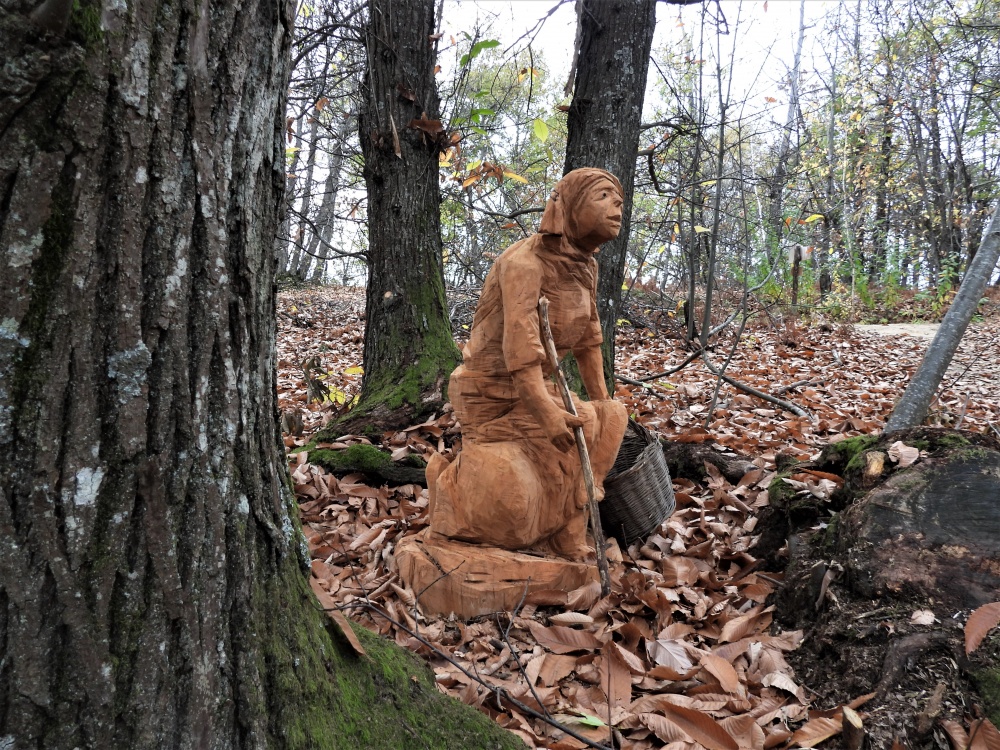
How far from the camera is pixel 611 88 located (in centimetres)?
498

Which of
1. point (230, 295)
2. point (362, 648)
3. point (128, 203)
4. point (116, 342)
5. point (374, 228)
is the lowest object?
point (362, 648)

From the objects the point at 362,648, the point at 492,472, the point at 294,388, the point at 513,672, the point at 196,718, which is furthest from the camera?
the point at 294,388

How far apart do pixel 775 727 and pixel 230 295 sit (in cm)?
223

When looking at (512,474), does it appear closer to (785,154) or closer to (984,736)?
(984,736)

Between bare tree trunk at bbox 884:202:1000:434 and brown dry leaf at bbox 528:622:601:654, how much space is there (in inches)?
99.6

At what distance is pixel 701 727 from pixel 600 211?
7.70 feet

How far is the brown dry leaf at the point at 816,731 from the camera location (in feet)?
6.69

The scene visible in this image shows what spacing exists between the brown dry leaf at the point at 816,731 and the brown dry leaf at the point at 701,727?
8.4 inches

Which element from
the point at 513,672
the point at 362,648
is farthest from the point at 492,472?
the point at 362,648

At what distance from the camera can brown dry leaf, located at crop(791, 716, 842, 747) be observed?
2039 millimetres

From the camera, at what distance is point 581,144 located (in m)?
5.05

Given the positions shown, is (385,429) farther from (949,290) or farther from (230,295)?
(949,290)

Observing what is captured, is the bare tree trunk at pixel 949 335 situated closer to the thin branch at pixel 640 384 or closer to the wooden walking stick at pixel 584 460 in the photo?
the wooden walking stick at pixel 584 460

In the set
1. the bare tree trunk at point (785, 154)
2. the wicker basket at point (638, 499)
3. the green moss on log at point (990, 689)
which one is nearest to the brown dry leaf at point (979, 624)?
the green moss on log at point (990, 689)
